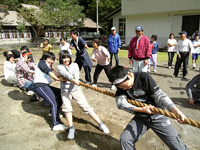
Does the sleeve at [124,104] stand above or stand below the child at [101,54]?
below

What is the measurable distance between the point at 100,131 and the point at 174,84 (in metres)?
4.00

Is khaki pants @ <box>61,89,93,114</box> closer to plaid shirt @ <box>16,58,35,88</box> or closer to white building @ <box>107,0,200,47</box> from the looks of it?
plaid shirt @ <box>16,58,35,88</box>

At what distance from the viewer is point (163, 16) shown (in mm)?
17969

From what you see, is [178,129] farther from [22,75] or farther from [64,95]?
[22,75]

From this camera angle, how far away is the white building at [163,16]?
16.2m

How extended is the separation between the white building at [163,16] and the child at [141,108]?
1652cm

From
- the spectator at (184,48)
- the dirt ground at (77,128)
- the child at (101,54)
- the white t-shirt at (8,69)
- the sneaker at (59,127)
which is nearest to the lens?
the dirt ground at (77,128)

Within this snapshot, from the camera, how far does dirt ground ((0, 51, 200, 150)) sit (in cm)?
292

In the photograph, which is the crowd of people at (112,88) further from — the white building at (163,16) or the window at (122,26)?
the window at (122,26)

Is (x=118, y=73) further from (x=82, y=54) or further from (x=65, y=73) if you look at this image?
(x=82, y=54)

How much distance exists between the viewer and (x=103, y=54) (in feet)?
17.8

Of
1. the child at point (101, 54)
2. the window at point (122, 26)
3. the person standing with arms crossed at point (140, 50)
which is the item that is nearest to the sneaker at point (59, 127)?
the child at point (101, 54)

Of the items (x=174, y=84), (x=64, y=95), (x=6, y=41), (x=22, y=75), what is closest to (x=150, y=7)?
(x=174, y=84)

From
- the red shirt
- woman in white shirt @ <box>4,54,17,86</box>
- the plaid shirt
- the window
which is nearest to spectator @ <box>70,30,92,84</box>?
the plaid shirt
